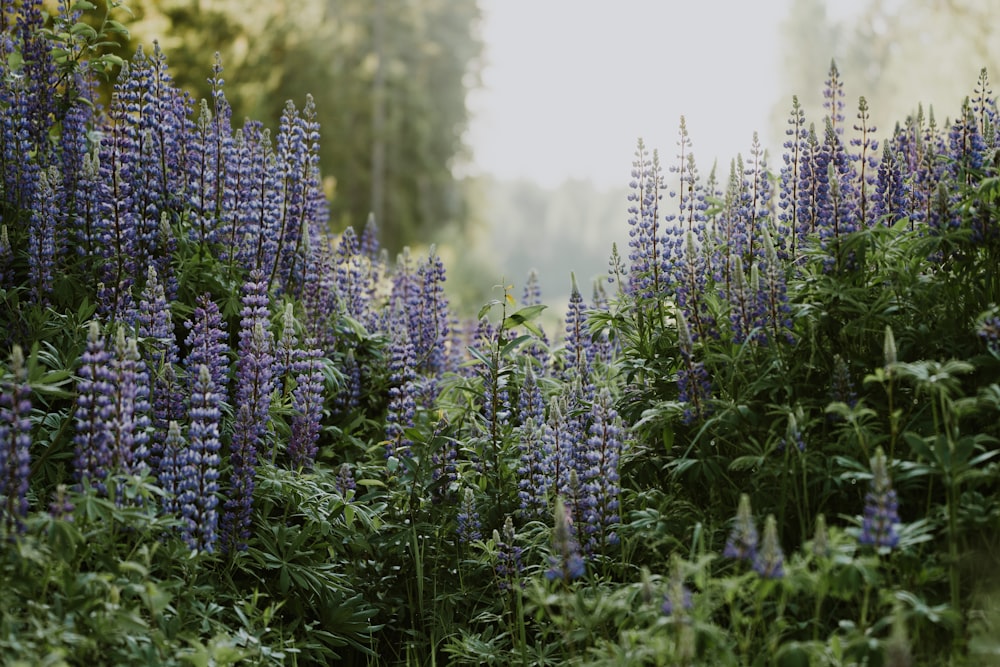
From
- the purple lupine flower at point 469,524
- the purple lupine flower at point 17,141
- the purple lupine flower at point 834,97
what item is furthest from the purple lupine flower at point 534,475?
the purple lupine flower at point 17,141

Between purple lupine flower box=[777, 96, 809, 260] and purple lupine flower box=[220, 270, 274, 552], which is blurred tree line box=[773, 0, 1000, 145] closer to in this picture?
purple lupine flower box=[777, 96, 809, 260]

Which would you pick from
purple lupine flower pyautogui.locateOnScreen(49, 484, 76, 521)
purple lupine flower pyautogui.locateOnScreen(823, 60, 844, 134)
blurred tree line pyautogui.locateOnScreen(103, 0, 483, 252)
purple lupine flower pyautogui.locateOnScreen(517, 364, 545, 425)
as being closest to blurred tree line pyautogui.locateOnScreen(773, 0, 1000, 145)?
purple lupine flower pyautogui.locateOnScreen(823, 60, 844, 134)

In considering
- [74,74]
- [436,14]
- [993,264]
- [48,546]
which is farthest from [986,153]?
[436,14]

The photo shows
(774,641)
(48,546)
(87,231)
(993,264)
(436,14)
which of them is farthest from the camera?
(436,14)

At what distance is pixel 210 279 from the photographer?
5305 millimetres

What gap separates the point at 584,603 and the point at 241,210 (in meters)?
3.26

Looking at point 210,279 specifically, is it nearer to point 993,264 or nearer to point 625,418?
point 625,418

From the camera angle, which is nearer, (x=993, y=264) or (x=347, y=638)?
(x=993, y=264)

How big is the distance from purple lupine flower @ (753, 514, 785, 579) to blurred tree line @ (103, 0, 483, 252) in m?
7.70

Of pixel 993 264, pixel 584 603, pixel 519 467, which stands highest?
pixel 993 264

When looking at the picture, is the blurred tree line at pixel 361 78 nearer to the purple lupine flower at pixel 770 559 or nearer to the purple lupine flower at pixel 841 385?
the purple lupine flower at pixel 841 385

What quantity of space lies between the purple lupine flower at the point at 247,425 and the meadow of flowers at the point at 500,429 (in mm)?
17

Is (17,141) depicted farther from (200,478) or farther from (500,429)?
(500,429)

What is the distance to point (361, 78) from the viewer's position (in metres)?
24.3
